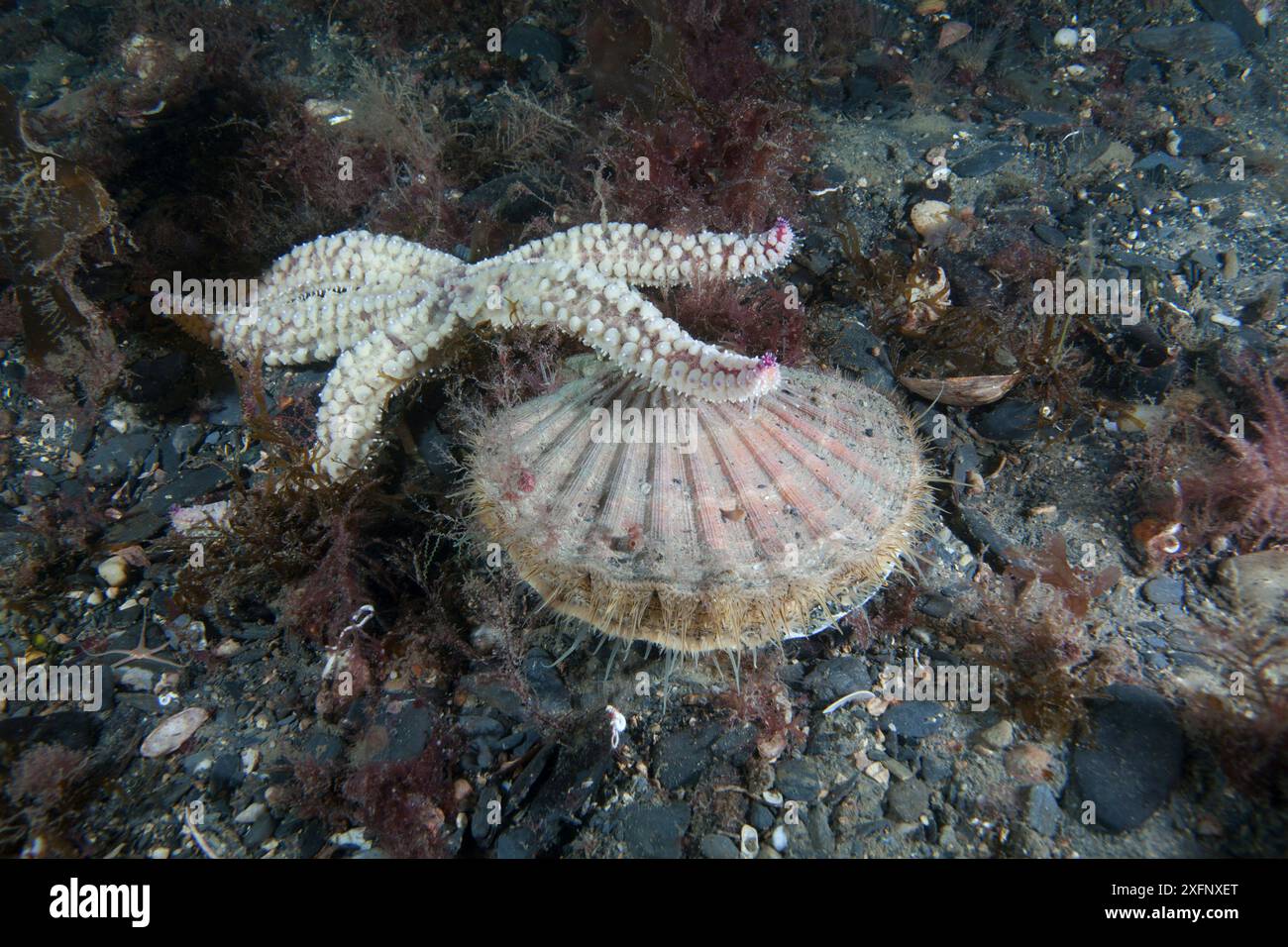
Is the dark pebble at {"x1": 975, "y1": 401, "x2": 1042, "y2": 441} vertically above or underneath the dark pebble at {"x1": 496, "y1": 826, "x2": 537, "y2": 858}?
above

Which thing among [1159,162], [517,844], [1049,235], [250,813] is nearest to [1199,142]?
[1159,162]

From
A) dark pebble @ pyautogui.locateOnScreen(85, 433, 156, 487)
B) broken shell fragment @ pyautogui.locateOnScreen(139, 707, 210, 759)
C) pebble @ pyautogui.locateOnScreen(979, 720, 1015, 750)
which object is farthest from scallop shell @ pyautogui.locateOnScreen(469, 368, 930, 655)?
dark pebble @ pyautogui.locateOnScreen(85, 433, 156, 487)

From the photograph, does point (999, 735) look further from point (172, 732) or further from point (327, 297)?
point (327, 297)

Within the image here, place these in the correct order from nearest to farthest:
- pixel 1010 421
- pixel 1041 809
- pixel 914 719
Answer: pixel 1041 809
pixel 914 719
pixel 1010 421

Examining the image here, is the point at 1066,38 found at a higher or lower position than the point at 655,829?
higher

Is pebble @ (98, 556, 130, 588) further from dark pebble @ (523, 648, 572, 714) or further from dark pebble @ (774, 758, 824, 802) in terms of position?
dark pebble @ (774, 758, 824, 802)
